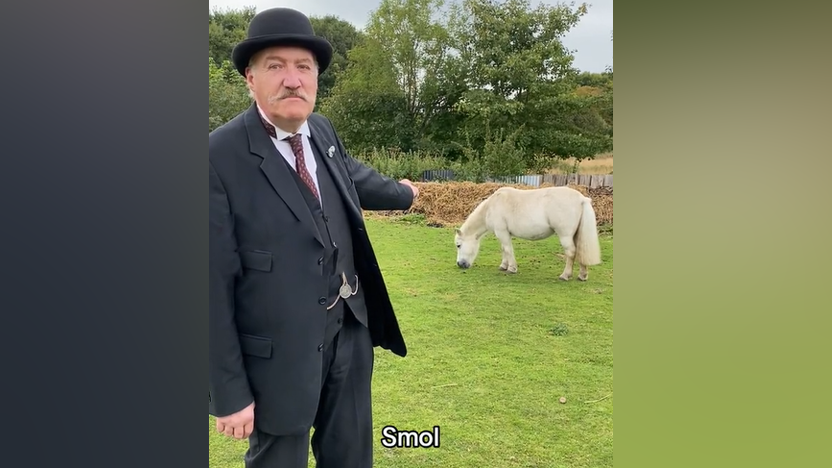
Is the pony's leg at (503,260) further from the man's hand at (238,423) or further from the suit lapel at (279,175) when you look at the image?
the man's hand at (238,423)

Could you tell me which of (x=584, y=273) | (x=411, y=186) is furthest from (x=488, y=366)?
(x=411, y=186)

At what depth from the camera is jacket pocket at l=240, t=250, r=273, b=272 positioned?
227cm

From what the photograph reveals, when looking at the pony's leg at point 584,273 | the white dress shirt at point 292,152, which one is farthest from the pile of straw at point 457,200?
the white dress shirt at point 292,152

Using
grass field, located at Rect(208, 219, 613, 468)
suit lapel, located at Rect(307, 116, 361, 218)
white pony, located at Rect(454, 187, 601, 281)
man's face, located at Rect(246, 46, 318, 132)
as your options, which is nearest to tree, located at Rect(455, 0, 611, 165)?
white pony, located at Rect(454, 187, 601, 281)

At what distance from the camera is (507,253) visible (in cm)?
316

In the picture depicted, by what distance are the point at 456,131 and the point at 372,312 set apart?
1.12 m

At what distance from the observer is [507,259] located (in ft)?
10.4

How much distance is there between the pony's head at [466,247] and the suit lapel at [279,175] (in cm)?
103

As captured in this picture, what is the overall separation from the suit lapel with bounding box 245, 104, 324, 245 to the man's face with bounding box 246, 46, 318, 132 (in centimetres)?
11

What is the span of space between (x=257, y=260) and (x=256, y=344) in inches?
13.2

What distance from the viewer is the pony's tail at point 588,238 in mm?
3023

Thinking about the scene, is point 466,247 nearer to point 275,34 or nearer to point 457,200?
point 457,200

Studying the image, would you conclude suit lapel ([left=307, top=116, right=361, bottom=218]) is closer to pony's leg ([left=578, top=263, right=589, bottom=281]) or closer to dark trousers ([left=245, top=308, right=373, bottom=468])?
dark trousers ([left=245, top=308, right=373, bottom=468])

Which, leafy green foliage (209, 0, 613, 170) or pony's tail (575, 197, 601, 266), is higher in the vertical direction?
leafy green foliage (209, 0, 613, 170)
